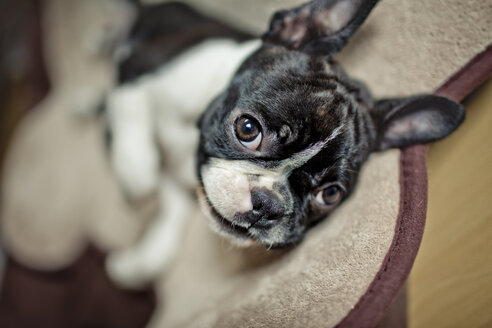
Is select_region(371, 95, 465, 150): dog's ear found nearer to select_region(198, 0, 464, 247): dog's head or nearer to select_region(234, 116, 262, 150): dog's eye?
Result: select_region(198, 0, 464, 247): dog's head

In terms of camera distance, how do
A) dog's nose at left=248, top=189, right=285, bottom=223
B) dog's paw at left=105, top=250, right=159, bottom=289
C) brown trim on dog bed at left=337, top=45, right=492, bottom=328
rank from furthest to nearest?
1. dog's paw at left=105, top=250, right=159, bottom=289
2. dog's nose at left=248, top=189, right=285, bottom=223
3. brown trim on dog bed at left=337, top=45, right=492, bottom=328

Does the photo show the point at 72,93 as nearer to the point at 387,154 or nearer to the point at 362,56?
the point at 362,56

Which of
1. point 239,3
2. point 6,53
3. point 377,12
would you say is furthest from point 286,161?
point 6,53

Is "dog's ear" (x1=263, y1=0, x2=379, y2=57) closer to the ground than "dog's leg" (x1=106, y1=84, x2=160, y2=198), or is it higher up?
higher up

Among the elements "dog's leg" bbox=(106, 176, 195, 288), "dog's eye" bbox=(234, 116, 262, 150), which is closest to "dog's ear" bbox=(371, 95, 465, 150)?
"dog's eye" bbox=(234, 116, 262, 150)

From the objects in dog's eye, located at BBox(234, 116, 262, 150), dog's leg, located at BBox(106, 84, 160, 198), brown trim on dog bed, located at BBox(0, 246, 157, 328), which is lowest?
brown trim on dog bed, located at BBox(0, 246, 157, 328)

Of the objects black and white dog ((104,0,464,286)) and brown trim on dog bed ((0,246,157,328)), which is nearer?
black and white dog ((104,0,464,286))

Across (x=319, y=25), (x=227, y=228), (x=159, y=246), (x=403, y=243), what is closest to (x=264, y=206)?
(x=227, y=228)
